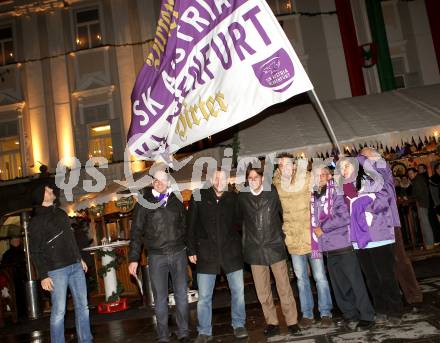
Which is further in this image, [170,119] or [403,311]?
[170,119]

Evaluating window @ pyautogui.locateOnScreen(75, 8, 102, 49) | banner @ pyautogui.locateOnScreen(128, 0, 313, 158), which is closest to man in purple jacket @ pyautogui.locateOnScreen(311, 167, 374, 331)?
banner @ pyautogui.locateOnScreen(128, 0, 313, 158)

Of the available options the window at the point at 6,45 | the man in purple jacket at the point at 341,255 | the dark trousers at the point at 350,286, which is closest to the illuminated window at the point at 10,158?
the window at the point at 6,45

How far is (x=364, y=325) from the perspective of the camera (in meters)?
4.99

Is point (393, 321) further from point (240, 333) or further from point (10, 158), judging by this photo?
point (10, 158)

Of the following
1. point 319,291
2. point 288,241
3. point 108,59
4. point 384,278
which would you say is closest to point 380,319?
point 384,278

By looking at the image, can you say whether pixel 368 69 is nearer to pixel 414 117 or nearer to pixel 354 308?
pixel 414 117

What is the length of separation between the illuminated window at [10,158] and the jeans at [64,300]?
1197 centimetres

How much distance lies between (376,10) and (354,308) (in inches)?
501

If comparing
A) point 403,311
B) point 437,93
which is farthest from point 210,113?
point 437,93

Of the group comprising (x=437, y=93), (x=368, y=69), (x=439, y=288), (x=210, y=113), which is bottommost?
(x=439, y=288)

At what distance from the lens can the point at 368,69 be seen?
50.0 feet

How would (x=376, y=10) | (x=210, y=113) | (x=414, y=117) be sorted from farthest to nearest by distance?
(x=376, y=10) < (x=414, y=117) < (x=210, y=113)

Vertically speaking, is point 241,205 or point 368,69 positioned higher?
→ point 368,69

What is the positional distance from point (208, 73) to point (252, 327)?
10.9 feet
